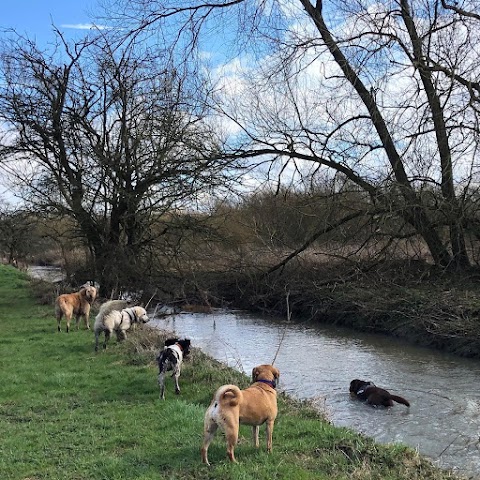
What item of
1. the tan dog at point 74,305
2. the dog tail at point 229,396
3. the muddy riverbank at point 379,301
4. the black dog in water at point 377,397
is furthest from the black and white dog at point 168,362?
the muddy riverbank at point 379,301

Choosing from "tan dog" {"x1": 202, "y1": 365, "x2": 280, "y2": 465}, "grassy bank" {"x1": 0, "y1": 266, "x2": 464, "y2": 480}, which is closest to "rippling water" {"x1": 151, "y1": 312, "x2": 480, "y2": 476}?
"grassy bank" {"x1": 0, "y1": 266, "x2": 464, "y2": 480}

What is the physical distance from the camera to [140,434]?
582 cm

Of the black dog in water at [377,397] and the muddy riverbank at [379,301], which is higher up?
the muddy riverbank at [379,301]

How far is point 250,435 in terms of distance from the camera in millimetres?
6047

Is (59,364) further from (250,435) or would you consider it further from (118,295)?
(118,295)

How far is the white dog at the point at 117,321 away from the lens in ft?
34.7

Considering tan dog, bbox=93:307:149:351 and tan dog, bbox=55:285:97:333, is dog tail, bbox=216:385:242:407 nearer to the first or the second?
tan dog, bbox=93:307:149:351

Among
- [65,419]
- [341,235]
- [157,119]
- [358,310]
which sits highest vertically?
[157,119]

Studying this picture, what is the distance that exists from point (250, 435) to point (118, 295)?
1333 cm

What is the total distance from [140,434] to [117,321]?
532cm

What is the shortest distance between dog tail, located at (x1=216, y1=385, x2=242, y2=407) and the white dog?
6.19 m

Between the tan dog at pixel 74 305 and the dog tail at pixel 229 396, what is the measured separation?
8456 millimetres

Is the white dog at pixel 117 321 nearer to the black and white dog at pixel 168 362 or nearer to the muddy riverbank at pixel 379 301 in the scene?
the black and white dog at pixel 168 362

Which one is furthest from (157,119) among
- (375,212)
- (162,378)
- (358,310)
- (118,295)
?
(162,378)
